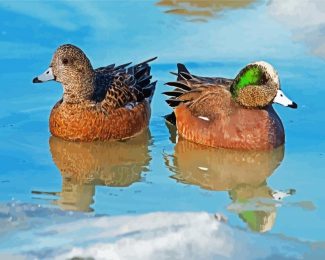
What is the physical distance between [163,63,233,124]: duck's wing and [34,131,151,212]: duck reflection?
0.36m

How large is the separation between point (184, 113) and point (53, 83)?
1348 mm

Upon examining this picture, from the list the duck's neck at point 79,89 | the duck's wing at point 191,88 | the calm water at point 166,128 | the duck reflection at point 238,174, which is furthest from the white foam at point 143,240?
the duck's wing at point 191,88

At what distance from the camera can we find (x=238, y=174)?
7.08m

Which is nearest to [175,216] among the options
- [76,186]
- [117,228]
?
[117,228]

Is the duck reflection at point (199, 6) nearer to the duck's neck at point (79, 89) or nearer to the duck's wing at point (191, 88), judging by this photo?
the duck's wing at point (191, 88)

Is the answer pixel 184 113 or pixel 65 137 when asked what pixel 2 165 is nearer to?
pixel 65 137

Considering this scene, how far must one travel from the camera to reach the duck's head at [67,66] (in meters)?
7.67

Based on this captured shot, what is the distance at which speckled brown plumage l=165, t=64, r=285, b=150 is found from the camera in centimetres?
752

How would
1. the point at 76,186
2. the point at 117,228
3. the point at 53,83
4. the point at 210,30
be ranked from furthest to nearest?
1. the point at 210,30
2. the point at 53,83
3. the point at 76,186
4. the point at 117,228

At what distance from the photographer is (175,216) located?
6176 mm

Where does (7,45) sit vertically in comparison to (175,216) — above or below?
above

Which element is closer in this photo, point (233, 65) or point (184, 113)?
point (184, 113)

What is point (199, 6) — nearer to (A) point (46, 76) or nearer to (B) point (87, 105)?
(B) point (87, 105)

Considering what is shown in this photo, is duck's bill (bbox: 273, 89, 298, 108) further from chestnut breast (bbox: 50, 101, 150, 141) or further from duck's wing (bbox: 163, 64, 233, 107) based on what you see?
chestnut breast (bbox: 50, 101, 150, 141)
